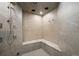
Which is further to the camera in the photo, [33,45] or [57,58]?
[33,45]

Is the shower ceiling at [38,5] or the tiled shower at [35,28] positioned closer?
the tiled shower at [35,28]

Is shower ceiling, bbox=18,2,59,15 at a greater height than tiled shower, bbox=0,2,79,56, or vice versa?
shower ceiling, bbox=18,2,59,15

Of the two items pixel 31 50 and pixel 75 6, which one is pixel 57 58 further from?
pixel 31 50

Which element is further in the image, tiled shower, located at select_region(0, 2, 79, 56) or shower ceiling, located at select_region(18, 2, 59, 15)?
shower ceiling, located at select_region(18, 2, 59, 15)

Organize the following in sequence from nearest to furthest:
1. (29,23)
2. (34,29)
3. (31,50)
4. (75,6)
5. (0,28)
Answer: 1. (75,6)
2. (0,28)
3. (31,50)
4. (29,23)
5. (34,29)

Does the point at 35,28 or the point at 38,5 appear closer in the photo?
the point at 38,5

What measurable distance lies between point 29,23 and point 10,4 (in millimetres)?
1452


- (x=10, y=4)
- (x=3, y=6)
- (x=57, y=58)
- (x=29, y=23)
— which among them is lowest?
(x=57, y=58)

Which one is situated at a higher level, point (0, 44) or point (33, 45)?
point (0, 44)

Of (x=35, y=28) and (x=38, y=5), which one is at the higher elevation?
(x=38, y=5)

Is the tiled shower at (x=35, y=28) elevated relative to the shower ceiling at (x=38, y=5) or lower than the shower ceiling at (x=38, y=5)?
lower

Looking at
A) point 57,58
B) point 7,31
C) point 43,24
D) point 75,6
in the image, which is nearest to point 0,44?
point 7,31

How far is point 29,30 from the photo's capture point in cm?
310

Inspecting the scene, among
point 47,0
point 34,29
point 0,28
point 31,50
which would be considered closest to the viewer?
point 0,28
